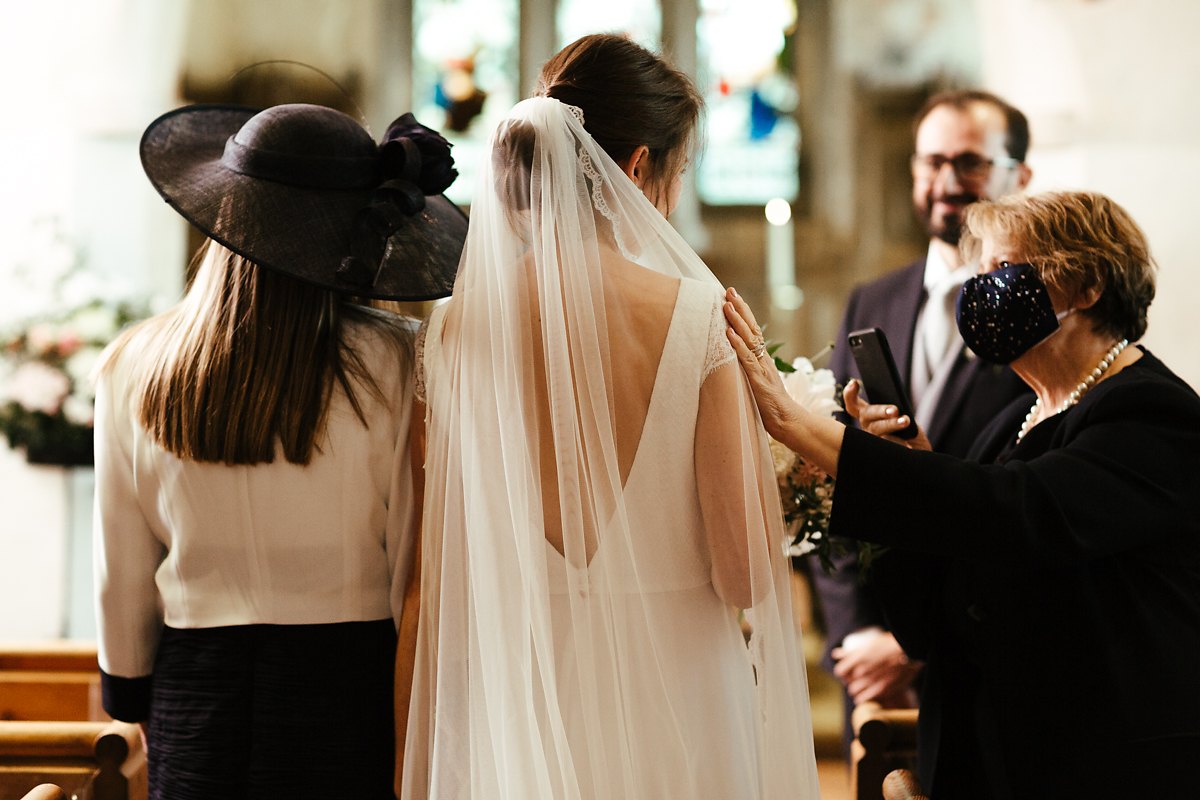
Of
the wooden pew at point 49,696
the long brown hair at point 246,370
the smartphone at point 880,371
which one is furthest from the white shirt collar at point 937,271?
the wooden pew at point 49,696

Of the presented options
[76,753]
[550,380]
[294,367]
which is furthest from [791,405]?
[76,753]

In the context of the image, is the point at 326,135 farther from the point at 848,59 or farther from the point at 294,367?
the point at 848,59

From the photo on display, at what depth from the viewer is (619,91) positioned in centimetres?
170

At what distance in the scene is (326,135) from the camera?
6.12ft

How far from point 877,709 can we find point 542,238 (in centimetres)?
129

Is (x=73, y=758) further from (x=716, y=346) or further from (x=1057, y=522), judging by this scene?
(x=1057, y=522)

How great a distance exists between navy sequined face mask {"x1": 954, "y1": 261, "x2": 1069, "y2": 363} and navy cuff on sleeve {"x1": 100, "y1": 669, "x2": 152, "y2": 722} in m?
1.64

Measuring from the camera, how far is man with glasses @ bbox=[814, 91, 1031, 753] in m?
2.91

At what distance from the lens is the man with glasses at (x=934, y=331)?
291 cm

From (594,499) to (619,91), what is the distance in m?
0.63

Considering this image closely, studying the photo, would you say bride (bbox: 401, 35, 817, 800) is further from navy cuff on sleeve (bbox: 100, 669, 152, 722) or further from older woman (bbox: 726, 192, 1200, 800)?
navy cuff on sleeve (bbox: 100, 669, 152, 722)

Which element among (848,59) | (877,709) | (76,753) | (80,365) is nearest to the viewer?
(76,753)

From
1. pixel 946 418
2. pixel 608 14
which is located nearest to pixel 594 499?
pixel 946 418

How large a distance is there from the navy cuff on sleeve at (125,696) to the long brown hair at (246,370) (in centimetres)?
48
